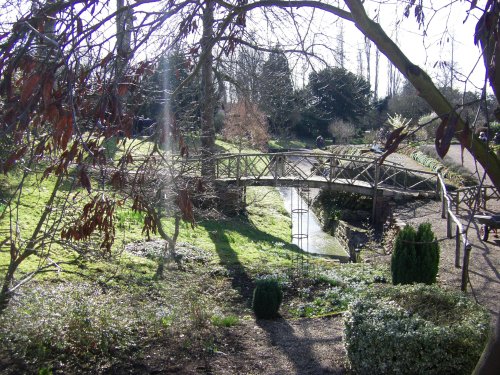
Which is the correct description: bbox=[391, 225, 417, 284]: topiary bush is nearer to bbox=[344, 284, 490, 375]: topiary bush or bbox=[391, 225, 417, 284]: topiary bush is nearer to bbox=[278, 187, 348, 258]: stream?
bbox=[344, 284, 490, 375]: topiary bush

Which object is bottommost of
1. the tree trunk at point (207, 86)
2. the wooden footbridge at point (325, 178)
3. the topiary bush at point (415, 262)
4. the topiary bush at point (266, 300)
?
the topiary bush at point (266, 300)

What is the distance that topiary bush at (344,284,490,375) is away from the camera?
5023 mm

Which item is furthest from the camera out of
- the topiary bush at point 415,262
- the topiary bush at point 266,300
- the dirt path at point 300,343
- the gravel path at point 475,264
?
the topiary bush at point 415,262

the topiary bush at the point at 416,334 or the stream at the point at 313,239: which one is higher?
the topiary bush at the point at 416,334

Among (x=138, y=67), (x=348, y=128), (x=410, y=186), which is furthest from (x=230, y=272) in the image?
(x=348, y=128)

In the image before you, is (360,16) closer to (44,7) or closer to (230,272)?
(44,7)

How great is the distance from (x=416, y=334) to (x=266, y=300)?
332cm

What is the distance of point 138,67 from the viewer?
4762 mm

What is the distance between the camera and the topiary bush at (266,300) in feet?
26.7

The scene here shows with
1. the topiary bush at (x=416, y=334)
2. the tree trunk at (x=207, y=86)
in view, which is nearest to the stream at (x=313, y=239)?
the tree trunk at (x=207, y=86)

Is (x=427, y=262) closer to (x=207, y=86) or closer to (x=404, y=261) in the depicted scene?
(x=404, y=261)

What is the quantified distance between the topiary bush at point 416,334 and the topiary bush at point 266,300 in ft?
8.07

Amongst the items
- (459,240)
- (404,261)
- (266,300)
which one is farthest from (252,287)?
(459,240)

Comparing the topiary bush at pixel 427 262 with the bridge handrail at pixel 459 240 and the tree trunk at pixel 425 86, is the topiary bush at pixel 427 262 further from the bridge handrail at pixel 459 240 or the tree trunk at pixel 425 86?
the tree trunk at pixel 425 86
